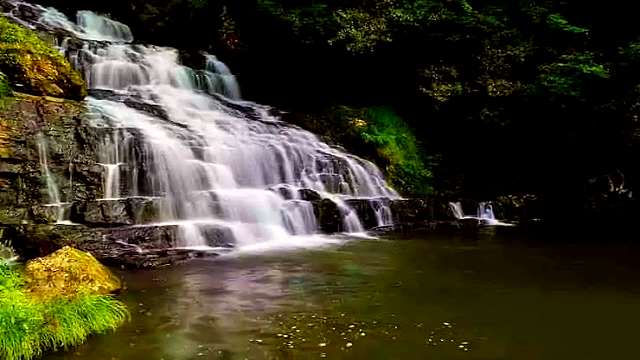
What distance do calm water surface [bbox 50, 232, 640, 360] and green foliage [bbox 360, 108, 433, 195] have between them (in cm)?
488

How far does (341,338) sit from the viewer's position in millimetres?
5531

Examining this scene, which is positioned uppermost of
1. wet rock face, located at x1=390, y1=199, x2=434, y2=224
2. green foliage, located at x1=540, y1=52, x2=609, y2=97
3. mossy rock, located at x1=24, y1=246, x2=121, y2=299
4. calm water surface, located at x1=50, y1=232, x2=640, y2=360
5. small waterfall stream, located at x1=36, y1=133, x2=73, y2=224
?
green foliage, located at x1=540, y1=52, x2=609, y2=97

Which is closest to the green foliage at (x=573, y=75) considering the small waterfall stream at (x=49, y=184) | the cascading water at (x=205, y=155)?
the cascading water at (x=205, y=155)

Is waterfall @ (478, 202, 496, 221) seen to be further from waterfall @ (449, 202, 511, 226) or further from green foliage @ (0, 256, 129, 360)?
green foliage @ (0, 256, 129, 360)

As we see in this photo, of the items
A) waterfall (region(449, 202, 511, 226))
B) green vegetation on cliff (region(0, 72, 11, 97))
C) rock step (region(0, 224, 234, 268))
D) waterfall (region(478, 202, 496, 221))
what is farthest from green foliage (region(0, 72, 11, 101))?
waterfall (region(478, 202, 496, 221))

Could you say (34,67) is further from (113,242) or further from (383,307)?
(383,307)

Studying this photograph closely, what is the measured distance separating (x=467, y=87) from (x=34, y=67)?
32.5ft

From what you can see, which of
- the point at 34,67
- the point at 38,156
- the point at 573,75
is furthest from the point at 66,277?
the point at 573,75

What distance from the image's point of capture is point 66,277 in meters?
6.34

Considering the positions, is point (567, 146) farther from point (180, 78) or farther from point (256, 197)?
point (180, 78)

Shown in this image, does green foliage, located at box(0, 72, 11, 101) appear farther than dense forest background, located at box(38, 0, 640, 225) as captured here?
No

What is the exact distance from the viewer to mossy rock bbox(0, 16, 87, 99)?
11164 millimetres

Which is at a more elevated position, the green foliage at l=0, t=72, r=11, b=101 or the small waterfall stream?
the green foliage at l=0, t=72, r=11, b=101

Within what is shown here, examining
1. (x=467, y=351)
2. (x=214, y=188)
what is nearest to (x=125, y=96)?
(x=214, y=188)
